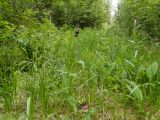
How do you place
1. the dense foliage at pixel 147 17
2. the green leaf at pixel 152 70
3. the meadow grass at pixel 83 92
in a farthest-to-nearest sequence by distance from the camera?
the dense foliage at pixel 147 17
the green leaf at pixel 152 70
the meadow grass at pixel 83 92

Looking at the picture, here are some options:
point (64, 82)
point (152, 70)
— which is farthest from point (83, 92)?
point (152, 70)

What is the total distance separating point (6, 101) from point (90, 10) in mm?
9927

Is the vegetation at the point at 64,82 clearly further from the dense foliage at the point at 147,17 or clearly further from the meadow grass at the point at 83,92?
the dense foliage at the point at 147,17

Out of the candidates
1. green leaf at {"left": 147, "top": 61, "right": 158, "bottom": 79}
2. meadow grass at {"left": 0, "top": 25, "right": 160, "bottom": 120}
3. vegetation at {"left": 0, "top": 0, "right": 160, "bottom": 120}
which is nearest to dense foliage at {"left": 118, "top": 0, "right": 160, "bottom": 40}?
vegetation at {"left": 0, "top": 0, "right": 160, "bottom": 120}

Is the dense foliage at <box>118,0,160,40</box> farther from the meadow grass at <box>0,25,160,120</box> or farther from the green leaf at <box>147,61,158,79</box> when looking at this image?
the green leaf at <box>147,61,158,79</box>

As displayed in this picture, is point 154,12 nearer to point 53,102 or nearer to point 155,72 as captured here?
point 155,72

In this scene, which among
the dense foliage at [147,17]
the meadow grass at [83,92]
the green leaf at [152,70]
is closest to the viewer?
the meadow grass at [83,92]

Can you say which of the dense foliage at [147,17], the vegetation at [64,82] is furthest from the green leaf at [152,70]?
the dense foliage at [147,17]

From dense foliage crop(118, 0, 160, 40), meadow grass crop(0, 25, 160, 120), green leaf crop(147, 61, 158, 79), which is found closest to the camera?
meadow grass crop(0, 25, 160, 120)

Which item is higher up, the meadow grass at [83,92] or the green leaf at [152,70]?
the green leaf at [152,70]

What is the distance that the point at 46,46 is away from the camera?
3908 millimetres

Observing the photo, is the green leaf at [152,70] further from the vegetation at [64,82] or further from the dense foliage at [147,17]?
the dense foliage at [147,17]

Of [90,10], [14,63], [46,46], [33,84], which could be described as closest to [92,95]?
[33,84]

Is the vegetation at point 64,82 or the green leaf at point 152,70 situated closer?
the vegetation at point 64,82
